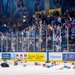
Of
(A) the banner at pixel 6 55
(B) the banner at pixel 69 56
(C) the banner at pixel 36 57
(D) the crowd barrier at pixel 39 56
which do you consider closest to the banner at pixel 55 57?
(D) the crowd barrier at pixel 39 56

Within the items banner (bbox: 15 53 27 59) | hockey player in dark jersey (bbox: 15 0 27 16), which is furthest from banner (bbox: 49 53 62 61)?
hockey player in dark jersey (bbox: 15 0 27 16)

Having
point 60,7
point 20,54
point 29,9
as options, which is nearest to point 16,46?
point 20,54

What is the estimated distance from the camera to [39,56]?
830 inches

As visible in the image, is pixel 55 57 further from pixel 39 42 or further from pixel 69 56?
pixel 39 42

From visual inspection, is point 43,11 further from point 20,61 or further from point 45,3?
point 20,61

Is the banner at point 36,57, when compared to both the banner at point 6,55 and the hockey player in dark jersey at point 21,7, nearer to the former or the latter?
the banner at point 6,55

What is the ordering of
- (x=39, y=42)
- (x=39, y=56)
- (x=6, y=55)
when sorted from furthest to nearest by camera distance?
(x=6, y=55)
(x=39, y=56)
(x=39, y=42)

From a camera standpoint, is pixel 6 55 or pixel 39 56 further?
pixel 6 55

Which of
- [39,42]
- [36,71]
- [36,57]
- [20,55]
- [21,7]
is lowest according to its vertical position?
[36,71]

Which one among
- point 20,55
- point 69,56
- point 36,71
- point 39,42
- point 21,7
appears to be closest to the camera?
point 36,71

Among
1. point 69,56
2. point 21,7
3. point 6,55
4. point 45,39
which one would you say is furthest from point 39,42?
point 21,7

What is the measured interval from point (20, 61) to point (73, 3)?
779 cm

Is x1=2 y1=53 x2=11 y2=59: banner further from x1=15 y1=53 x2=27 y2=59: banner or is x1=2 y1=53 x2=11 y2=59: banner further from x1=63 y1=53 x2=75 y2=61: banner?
x1=63 y1=53 x2=75 y2=61: banner

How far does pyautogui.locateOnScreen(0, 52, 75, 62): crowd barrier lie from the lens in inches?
797
